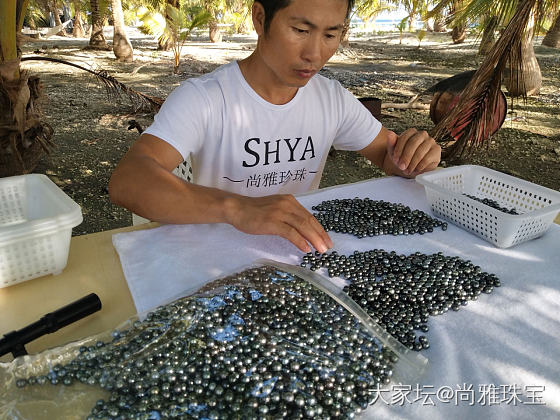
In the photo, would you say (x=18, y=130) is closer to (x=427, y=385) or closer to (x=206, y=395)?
(x=206, y=395)

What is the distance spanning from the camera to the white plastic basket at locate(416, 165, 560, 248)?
1180mm

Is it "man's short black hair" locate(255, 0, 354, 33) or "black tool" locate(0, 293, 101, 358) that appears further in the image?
"man's short black hair" locate(255, 0, 354, 33)

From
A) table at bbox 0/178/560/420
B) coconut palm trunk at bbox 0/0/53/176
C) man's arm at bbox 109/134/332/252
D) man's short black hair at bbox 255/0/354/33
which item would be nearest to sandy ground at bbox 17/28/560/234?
coconut palm trunk at bbox 0/0/53/176

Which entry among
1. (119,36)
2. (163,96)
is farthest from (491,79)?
(119,36)

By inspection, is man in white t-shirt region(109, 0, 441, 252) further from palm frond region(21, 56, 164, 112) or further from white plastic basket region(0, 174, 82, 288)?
palm frond region(21, 56, 164, 112)

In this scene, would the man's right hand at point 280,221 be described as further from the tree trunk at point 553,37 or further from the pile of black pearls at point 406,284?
the tree trunk at point 553,37

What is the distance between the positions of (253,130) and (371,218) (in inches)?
24.2

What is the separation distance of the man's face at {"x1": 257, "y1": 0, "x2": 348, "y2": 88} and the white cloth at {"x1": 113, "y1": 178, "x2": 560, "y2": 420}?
45 centimetres

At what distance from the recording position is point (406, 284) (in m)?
1.01

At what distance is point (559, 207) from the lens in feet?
3.86

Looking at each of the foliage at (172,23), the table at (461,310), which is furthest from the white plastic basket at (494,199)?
the foliage at (172,23)

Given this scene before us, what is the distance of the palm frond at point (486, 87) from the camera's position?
2.29 meters

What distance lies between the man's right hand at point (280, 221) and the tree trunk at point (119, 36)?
9898 mm

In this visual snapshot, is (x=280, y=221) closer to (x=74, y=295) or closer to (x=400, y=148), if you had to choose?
(x=74, y=295)
